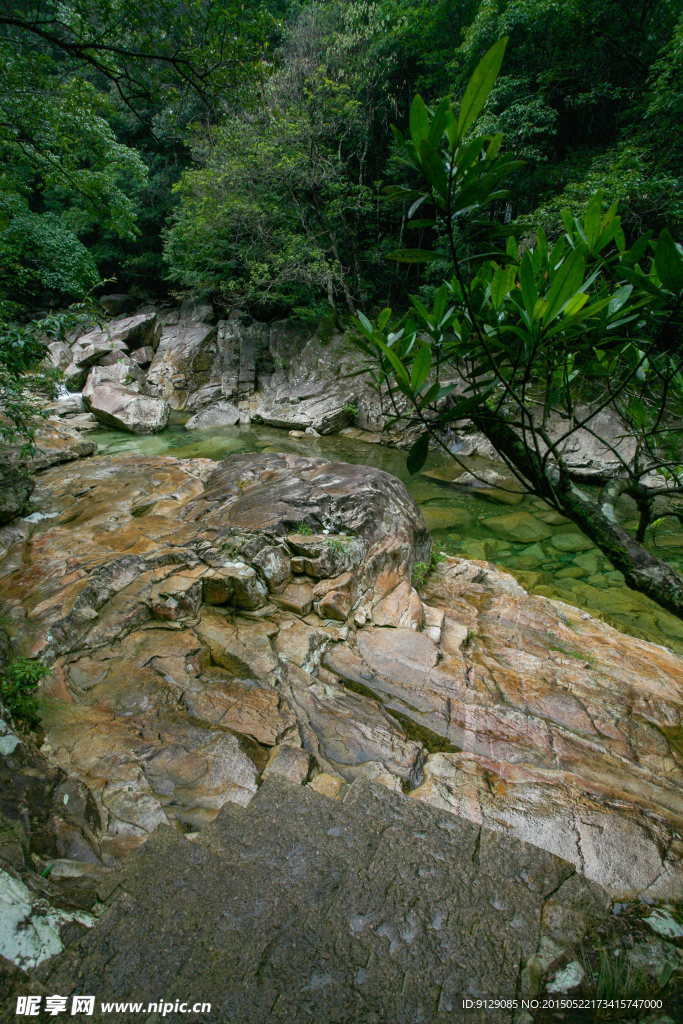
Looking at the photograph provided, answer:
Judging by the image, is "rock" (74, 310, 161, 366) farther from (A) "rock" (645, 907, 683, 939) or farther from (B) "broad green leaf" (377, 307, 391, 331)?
(A) "rock" (645, 907, 683, 939)

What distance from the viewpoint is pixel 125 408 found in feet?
40.3

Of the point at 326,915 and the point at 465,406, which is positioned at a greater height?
the point at 465,406

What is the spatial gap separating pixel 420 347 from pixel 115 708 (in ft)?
8.53

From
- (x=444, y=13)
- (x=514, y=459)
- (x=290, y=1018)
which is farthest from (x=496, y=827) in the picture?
(x=444, y=13)

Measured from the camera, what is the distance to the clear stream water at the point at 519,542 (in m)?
5.37

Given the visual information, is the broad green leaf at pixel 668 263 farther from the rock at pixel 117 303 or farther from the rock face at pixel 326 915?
the rock at pixel 117 303

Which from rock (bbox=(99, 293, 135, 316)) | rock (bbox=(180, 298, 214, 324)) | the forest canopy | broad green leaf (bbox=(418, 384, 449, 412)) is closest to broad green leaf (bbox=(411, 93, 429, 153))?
broad green leaf (bbox=(418, 384, 449, 412))

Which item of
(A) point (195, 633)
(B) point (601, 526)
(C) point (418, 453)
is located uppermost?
(C) point (418, 453)

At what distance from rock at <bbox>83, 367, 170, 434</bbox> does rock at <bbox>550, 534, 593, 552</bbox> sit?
979 centimetres

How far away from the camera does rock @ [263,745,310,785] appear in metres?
2.43

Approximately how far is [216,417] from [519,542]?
944 cm

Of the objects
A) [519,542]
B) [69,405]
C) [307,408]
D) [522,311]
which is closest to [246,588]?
[522,311]

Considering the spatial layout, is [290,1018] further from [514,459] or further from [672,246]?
[672,246]

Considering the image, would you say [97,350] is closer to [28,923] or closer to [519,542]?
[519,542]
